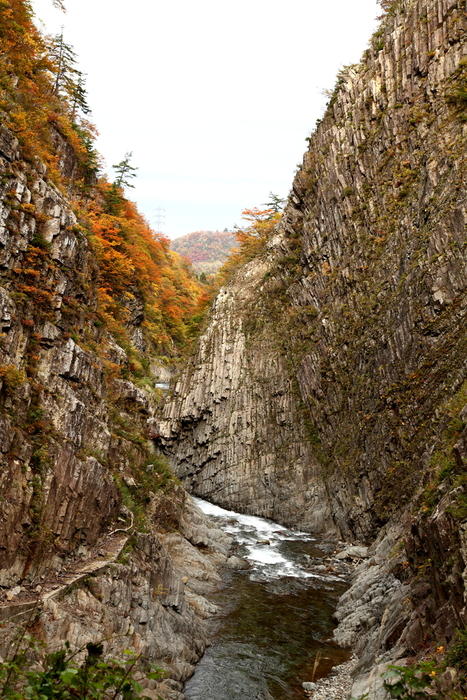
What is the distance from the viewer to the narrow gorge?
9.68 metres

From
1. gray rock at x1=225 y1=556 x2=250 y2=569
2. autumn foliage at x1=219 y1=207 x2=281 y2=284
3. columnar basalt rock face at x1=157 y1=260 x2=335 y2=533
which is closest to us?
gray rock at x1=225 y1=556 x2=250 y2=569

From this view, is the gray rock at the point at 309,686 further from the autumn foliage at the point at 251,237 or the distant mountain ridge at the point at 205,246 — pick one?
the distant mountain ridge at the point at 205,246

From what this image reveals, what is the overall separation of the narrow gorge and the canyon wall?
12 centimetres

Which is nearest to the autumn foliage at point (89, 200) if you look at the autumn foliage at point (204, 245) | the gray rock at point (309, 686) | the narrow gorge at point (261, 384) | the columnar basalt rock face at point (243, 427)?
the narrow gorge at point (261, 384)

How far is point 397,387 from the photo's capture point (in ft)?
68.6

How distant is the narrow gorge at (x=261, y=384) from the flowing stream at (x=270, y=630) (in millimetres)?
717

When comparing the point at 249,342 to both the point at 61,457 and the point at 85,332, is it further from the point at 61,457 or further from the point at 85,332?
the point at 61,457

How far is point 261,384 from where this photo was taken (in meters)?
34.8

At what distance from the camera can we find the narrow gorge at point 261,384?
9.68 m

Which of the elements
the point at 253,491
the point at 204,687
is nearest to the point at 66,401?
the point at 204,687

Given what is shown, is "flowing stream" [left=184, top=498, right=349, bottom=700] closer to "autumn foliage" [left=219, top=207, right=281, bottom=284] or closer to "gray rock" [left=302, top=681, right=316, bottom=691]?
"gray rock" [left=302, top=681, right=316, bottom=691]

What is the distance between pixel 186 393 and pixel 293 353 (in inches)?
439

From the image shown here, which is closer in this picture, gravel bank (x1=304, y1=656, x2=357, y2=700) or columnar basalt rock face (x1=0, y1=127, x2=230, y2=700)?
columnar basalt rock face (x1=0, y1=127, x2=230, y2=700)

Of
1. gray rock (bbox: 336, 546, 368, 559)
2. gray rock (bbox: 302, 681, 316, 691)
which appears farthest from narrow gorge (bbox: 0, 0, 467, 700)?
gray rock (bbox: 302, 681, 316, 691)
